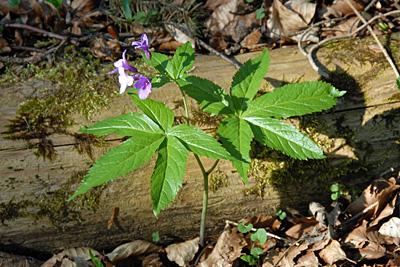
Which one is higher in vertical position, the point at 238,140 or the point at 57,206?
the point at 238,140

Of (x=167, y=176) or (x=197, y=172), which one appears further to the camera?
(x=197, y=172)

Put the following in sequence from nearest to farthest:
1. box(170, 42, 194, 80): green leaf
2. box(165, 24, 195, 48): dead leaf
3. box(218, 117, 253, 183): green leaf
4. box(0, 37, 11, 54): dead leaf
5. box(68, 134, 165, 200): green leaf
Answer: box(68, 134, 165, 200): green leaf
box(218, 117, 253, 183): green leaf
box(170, 42, 194, 80): green leaf
box(0, 37, 11, 54): dead leaf
box(165, 24, 195, 48): dead leaf

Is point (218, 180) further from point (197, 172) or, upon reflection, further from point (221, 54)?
point (221, 54)

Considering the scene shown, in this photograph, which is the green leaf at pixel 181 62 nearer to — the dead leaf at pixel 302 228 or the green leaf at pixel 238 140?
the green leaf at pixel 238 140

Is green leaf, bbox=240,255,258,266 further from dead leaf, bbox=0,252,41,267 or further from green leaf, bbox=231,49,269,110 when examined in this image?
dead leaf, bbox=0,252,41,267

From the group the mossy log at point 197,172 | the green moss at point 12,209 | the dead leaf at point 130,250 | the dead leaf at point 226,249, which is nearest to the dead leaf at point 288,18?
the mossy log at point 197,172

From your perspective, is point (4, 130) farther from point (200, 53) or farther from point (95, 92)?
point (200, 53)

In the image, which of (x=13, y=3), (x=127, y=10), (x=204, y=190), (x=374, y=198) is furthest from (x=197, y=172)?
(x=13, y=3)


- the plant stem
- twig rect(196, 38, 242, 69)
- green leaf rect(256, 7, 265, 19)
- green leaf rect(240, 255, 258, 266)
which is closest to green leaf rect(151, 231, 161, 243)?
the plant stem
